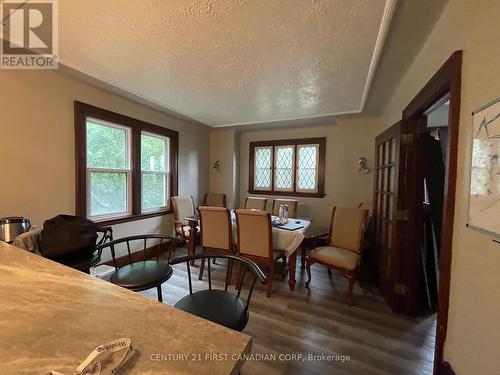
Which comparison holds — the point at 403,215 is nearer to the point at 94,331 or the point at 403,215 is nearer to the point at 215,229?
the point at 215,229

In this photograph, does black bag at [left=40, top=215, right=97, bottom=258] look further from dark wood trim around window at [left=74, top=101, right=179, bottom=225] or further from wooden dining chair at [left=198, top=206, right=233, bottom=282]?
wooden dining chair at [left=198, top=206, right=233, bottom=282]

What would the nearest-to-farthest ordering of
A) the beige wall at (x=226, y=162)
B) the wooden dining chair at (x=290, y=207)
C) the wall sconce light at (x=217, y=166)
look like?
the wooden dining chair at (x=290, y=207)
the beige wall at (x=226, y=162)
the wall sconce light at (x=217, y=166)

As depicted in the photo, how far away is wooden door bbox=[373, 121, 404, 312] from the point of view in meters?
2.19

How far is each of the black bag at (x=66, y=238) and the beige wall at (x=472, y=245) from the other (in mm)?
2486

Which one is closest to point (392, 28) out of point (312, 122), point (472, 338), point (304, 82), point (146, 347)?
point (304, 82)

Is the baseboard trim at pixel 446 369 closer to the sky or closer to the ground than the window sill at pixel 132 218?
closer to the ground

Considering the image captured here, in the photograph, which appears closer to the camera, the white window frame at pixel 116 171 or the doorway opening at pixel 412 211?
the doorway opening at pixel 412 211

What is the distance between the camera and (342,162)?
3.88 meters

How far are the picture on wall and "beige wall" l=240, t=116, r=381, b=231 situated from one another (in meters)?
2.80

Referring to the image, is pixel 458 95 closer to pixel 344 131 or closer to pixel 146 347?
pixel 146 347

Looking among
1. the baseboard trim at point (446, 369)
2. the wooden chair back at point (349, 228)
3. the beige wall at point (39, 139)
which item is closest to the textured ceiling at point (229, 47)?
the beige wall at point (39, 139)

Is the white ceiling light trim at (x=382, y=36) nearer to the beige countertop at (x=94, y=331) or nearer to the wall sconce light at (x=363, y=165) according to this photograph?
the wall sconce light at (x=363, y=165)

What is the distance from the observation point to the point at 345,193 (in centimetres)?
387

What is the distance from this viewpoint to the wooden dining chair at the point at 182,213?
341 centimetres
